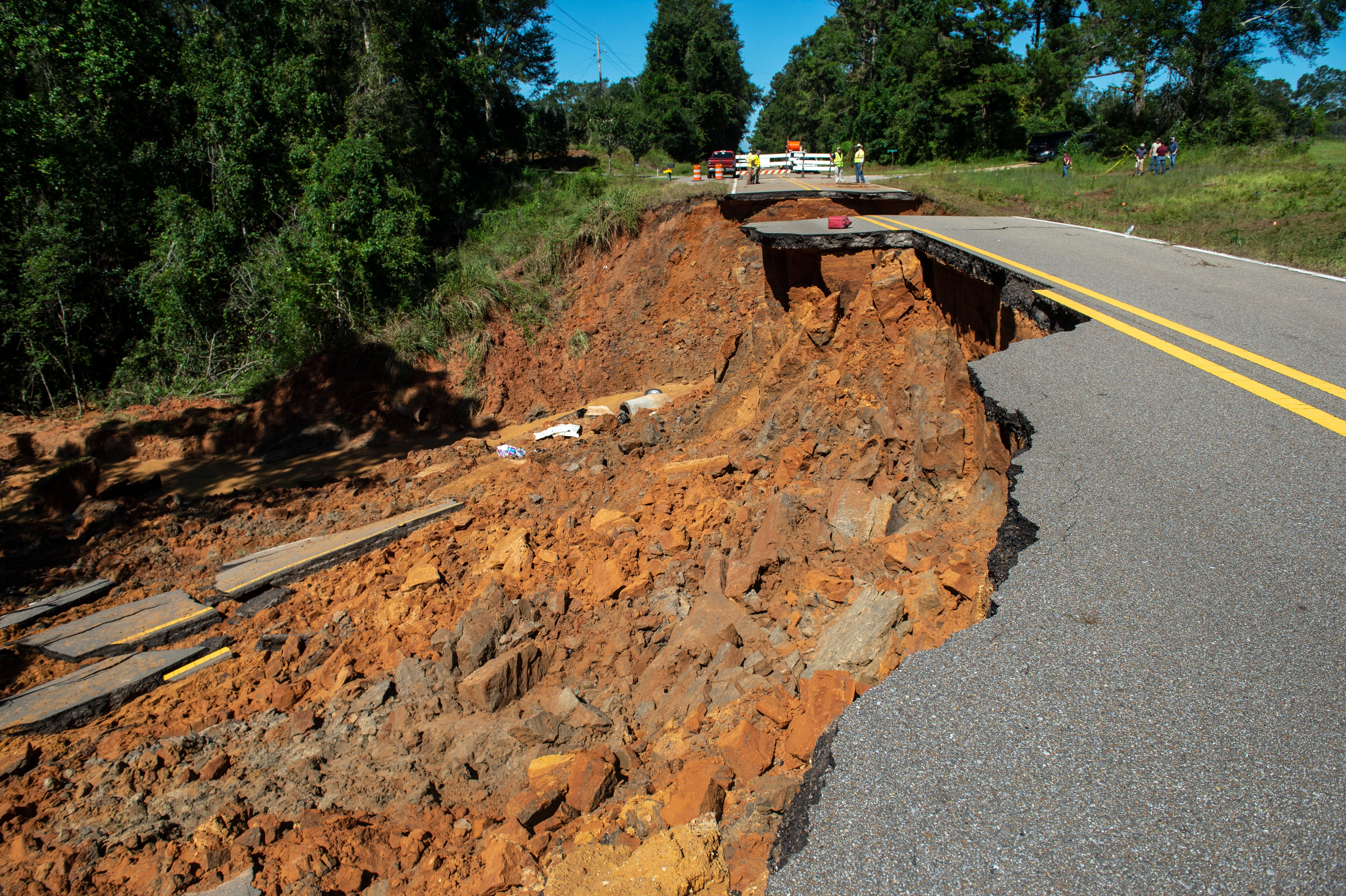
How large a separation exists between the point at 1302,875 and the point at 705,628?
301cm

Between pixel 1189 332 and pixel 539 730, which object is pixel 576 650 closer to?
pixel 539 730

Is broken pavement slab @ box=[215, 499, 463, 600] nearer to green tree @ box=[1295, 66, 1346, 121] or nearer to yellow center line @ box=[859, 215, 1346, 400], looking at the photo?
yellow center line @ box=[859, 215, 1346, 400]

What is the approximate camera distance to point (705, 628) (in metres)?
4.36

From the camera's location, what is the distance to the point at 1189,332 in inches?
193

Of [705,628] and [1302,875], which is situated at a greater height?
[1302,875]

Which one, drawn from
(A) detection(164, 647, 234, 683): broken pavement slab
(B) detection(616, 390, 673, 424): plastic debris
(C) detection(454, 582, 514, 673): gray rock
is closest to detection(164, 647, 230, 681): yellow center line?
(A) detection(164, 647, 234, 683): broken pavement slab

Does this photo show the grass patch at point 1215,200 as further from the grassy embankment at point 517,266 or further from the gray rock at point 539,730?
the gray rock at point 539,730

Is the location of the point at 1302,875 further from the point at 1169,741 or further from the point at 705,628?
the point at 705,628

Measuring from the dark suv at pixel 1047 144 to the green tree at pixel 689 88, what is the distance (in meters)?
17.4

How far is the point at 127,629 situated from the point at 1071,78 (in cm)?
3758

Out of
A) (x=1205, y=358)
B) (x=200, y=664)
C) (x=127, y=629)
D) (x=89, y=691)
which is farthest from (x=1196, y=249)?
(x=127, y=629)

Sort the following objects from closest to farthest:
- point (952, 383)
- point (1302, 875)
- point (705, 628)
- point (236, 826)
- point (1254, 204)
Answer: point (1302, 875)
point (236, 826)
point (705, 628)
point (952, 383)
point (1254, 204)

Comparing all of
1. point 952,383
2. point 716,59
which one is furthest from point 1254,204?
point 716,59

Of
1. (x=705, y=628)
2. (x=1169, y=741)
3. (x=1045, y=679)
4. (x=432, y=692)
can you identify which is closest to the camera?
(x=1169, y=741)
